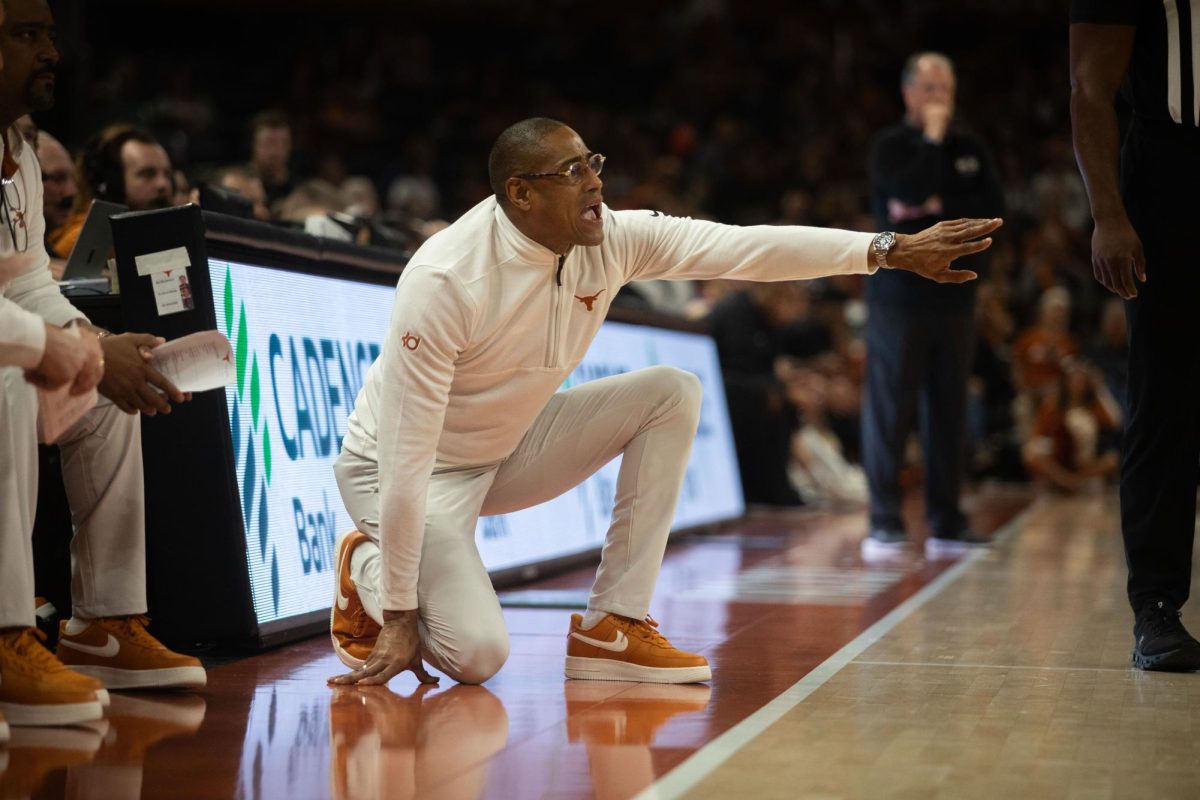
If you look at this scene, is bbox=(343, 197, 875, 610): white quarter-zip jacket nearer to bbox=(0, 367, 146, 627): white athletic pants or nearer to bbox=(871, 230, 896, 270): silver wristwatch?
bbox=(871, 230, 896, 270): silver wristwatch

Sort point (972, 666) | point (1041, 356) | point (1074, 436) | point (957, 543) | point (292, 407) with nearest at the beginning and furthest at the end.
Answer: point (972, 666) → point (292, 407) → point (957, 543) → point (1074, 436) → point (1041, 356)

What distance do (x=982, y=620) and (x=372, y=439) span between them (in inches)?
81.1

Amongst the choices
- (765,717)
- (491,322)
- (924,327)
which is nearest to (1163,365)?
(765,717)

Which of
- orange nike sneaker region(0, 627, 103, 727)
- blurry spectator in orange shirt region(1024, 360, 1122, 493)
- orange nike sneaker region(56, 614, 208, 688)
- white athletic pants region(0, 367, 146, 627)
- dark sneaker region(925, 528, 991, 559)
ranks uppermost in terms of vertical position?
white athletic pants region(0, 367, 146, 627)

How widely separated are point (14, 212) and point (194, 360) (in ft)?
1.78

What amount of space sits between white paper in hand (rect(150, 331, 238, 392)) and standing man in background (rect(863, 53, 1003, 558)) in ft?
14.2

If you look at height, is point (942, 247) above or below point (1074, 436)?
above

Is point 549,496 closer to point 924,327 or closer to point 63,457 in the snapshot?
point 63,457

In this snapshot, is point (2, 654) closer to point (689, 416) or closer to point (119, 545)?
point (119, 545)

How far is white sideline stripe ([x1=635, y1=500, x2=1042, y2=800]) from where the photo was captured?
100 inches

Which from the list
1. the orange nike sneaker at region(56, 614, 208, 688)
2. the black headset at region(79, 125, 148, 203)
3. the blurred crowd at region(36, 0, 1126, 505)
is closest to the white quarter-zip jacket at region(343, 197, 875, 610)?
the orange nike sneaker at region(56, 614, 208, 688)

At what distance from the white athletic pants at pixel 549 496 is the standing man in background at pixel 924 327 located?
3.37 metres

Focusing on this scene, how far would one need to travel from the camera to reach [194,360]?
3129mm

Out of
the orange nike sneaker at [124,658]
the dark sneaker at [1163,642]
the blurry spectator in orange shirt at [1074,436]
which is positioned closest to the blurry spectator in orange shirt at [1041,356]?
the blurry spectator in orange shirt at [1074,436]
